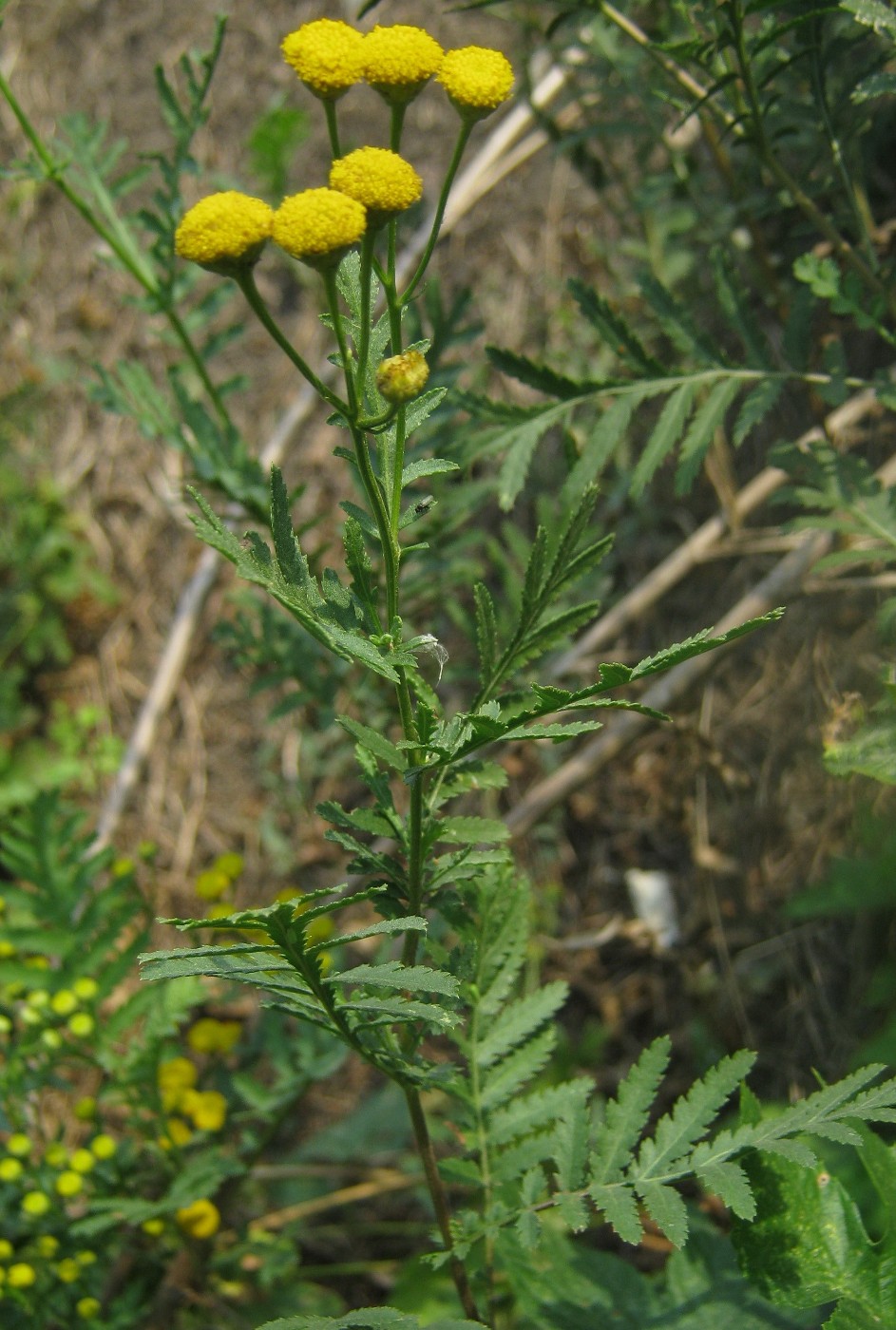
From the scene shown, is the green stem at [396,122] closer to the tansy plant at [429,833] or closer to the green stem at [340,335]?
the tansy plant at [429,833]

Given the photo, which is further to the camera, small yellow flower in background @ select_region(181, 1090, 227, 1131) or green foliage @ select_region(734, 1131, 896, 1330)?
small yellow flower in background @ select_region(181, 1090, 227, 1131)

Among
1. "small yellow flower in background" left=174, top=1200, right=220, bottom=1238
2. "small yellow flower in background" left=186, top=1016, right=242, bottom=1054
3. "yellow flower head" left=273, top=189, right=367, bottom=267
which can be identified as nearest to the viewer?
"yellow flower head" left=273, top=189, right=367, bottom=267

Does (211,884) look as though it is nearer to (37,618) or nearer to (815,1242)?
(815,1242)

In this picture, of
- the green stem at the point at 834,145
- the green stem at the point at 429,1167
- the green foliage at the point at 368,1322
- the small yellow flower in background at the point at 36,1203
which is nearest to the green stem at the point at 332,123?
the green stem at the point at 834,145

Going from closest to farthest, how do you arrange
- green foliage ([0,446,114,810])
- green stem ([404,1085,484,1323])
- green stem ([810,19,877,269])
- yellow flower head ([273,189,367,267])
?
yellow flower head ([273,189,367,267]), green stem ([404,1085,484,1323]), green stem ([810,19,877,269]), green foliage ([0,446,114,810])

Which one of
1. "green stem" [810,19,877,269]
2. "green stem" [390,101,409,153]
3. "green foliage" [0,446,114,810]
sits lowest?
"green stem" [390,101,409,153]

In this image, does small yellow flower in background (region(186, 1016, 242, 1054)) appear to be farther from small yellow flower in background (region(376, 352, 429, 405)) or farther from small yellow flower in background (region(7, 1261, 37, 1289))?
small yellow flower in background (region(376, 352, 429, 405))

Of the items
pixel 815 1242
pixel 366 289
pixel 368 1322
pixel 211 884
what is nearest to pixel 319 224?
pixel 366 289

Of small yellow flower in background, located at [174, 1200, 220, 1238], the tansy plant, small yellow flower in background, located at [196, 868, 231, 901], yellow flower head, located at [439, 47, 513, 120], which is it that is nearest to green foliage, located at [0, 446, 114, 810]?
small yellow flower in background, located at [196, 868, 231, 901]
